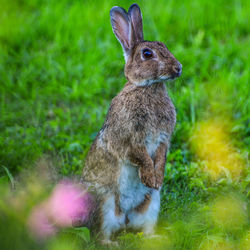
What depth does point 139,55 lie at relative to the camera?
337 centimetres

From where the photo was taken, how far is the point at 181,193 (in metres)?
3.94

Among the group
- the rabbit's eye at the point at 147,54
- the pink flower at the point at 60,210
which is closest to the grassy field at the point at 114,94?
the pink flower at the point at 60,210

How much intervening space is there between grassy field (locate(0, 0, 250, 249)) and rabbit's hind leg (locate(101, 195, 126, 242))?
0.32 ft

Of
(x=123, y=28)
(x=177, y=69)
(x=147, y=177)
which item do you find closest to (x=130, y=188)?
(x=147, y=177)

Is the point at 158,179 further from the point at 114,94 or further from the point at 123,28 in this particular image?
the point at 114,94

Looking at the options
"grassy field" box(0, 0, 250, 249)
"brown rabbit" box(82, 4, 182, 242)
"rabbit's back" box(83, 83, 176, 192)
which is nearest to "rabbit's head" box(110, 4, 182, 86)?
Answer: "brown rabbit" box(82, 4, 182, 242)

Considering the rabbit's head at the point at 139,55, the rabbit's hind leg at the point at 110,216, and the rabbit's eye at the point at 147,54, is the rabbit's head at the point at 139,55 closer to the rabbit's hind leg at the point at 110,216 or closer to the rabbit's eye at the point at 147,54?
the rabbit's eye at the point at 147,54

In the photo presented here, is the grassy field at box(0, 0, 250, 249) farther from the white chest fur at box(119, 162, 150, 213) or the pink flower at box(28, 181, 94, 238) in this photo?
the white chest fur at box(119, 162, 150, 213)

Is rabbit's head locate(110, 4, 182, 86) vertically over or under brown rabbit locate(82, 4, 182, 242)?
over

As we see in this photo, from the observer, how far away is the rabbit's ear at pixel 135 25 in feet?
11.5

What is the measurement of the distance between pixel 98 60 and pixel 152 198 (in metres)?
2.72

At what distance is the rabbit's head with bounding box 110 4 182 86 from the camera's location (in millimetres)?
3227

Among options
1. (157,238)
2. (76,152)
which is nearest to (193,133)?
(76,152)

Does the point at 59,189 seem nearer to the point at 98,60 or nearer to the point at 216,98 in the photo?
the point at 216,98
